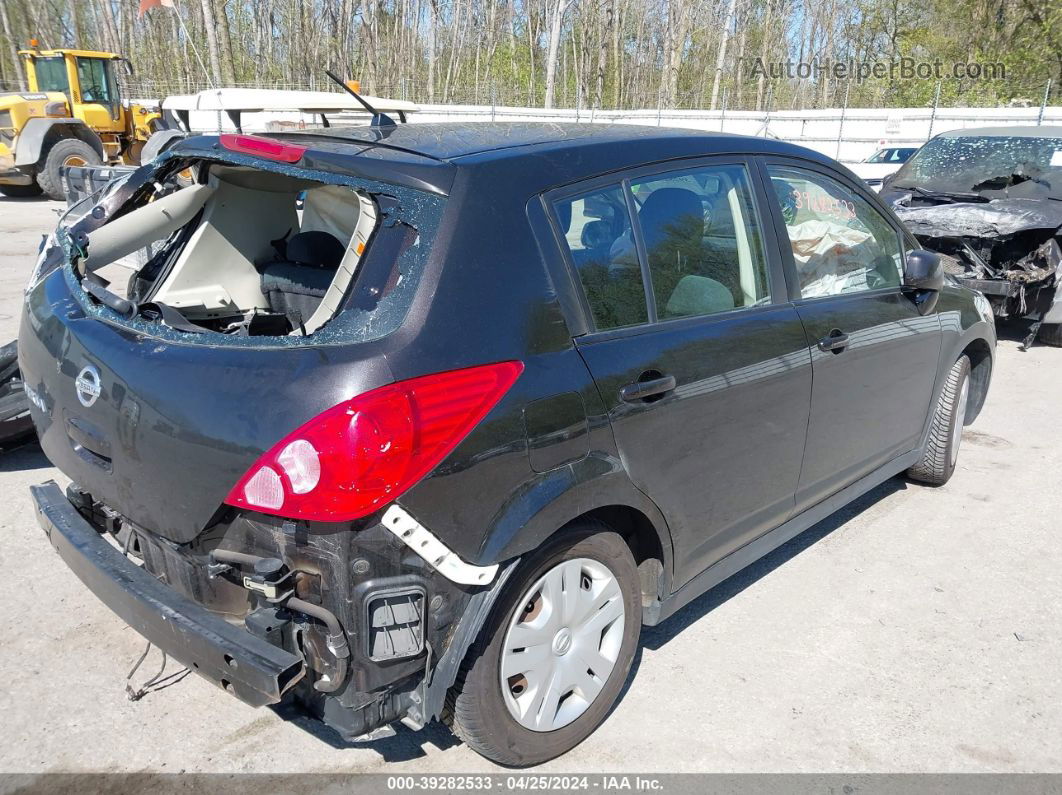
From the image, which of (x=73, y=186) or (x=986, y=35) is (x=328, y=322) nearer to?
(x=73, y=186)

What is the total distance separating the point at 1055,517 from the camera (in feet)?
15.0

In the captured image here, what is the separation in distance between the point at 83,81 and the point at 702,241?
19.6m

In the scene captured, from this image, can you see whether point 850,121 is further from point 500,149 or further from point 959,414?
point 500,149

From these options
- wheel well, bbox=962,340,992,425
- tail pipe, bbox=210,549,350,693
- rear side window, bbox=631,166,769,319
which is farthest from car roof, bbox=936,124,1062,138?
tail pipe, bbox=210,549,350,693

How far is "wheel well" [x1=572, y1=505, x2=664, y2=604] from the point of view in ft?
8.83

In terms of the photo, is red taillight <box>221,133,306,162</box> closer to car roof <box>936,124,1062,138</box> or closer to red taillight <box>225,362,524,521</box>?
red taillight <box>225,362,524,521</box>

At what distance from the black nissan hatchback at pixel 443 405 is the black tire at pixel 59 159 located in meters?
15.8

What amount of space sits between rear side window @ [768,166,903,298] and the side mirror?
0.08 metres

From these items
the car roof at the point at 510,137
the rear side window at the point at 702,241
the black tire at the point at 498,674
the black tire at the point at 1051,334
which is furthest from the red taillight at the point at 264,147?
the black tire at the point at 1051,334

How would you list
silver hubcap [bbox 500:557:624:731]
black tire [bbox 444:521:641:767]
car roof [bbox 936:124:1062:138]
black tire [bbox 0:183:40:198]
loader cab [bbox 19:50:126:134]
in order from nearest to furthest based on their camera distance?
black tire [bbox 444:521:641:767] < silver hubcap [bbox 500:557:624:731] < car roof [bbox 936:124:1062:138] < loader cab [bbox 19:50:126:134] < black tire [bbox 0:183:40:198]

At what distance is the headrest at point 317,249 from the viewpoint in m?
3.34

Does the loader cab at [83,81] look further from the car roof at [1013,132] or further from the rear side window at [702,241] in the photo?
the rear side window at [702,241]

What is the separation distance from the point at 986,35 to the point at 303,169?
35.8m

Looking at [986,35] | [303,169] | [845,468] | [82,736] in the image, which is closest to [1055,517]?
[845,468]
